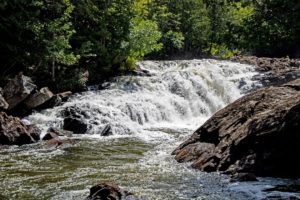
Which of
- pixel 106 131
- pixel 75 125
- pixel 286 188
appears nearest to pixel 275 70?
pixel 106 131

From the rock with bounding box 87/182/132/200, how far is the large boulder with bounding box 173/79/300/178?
3.71 m

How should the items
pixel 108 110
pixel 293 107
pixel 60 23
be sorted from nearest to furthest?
pixel 293 107 < pixel 108 110 < pixel 60 23

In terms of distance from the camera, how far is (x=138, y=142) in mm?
19281

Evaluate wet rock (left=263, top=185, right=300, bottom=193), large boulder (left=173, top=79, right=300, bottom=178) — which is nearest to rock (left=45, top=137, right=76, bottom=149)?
large boulder (left=173, top=79, right=300, bottom=178)

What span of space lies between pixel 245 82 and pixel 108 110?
1212cm

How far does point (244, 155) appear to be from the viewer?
12.8 m

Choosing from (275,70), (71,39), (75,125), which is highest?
(71,39)

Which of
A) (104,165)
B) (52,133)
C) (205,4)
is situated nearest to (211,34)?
(205,4)

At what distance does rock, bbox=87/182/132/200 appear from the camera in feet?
32.9

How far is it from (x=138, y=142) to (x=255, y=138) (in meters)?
7.29

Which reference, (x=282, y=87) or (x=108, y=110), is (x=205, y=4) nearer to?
(x=108, y=110)

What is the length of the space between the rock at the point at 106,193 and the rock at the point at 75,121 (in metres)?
11.7

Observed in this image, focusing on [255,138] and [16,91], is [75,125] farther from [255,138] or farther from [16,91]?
[255,138]

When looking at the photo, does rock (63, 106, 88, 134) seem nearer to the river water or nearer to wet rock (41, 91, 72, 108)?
the river water
